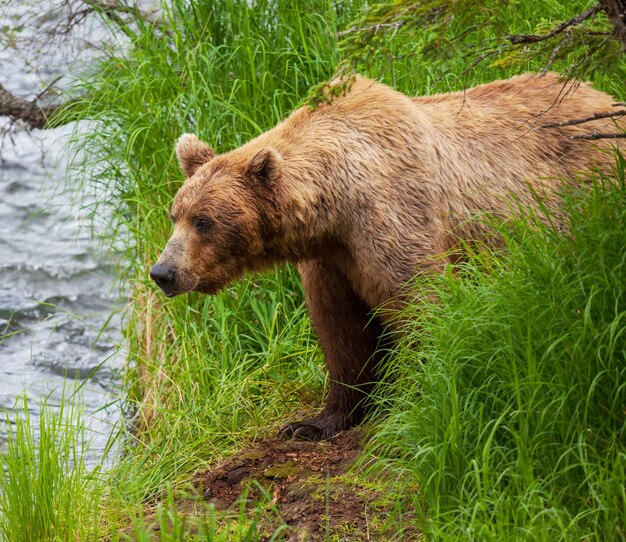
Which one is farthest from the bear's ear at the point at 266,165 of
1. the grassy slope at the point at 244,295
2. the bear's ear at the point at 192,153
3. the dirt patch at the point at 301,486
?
the dirt patch at the point at 301,486

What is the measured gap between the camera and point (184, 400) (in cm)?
608

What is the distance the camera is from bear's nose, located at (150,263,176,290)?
4855mm

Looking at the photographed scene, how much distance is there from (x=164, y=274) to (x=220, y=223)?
36 centimetres

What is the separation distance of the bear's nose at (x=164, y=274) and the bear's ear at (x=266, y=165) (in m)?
0.61

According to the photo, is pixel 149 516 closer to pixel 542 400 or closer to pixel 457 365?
pixel 457 365

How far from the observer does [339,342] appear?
520cm

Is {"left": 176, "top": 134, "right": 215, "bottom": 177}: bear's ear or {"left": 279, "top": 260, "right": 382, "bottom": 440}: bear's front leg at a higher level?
{"left": 176, "top": 134, "right": 215, "bottom": 177}: bear's ear

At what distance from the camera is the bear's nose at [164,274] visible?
4.86 m

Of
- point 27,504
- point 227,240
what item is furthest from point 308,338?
point 27,504

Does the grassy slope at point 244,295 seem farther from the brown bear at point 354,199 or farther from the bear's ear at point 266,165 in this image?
the bear's ear at point 266,165

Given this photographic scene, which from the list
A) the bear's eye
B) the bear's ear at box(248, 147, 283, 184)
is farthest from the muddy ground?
the bear's ear at box(248, 147, 283, 184)

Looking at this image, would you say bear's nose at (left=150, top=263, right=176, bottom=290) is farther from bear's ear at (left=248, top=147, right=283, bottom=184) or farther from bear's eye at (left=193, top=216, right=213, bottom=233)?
bear's ear at (left=248, top=147, right=283, bottom=184)

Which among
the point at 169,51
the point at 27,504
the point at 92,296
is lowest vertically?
the point at 92,296

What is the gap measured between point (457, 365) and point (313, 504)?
106 centimetres
